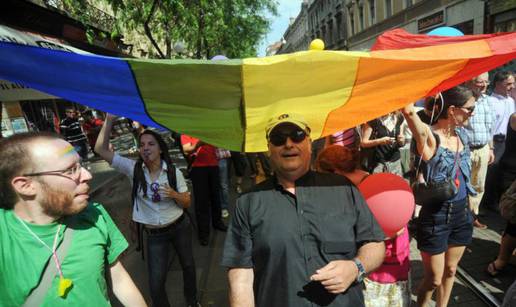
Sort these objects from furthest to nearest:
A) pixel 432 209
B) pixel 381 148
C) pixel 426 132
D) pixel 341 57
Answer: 1. pixel 381 148
2. pixel 432 209
3. pixel 426 132
4. pixel 341 57

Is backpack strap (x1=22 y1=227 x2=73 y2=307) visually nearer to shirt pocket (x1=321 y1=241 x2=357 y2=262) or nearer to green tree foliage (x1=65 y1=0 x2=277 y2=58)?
shirt pocket (x1=321 y1=241 x2=357 y2=262)

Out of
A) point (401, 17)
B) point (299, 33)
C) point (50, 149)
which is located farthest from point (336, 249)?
point (299, 33)

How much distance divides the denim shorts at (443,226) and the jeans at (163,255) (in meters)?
2.03

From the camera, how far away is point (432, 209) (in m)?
2.44

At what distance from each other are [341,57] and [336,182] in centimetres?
66

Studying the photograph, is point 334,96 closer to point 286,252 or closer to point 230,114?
point 230,114

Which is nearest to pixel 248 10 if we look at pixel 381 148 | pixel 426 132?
pixel 381 148

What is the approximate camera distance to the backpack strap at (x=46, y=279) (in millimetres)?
1391

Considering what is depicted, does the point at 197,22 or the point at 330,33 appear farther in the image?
the point at 330,33

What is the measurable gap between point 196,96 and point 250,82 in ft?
1.15

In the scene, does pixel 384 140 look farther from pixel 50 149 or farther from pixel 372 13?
pixel 372 13

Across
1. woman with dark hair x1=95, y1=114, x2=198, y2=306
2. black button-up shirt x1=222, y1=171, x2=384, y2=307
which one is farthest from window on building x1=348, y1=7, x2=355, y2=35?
black button-up shirt x1=222, y1=171, x2=384, y2=307

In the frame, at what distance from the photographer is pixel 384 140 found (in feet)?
14.0

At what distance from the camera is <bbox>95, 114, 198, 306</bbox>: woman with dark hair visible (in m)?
2.76
